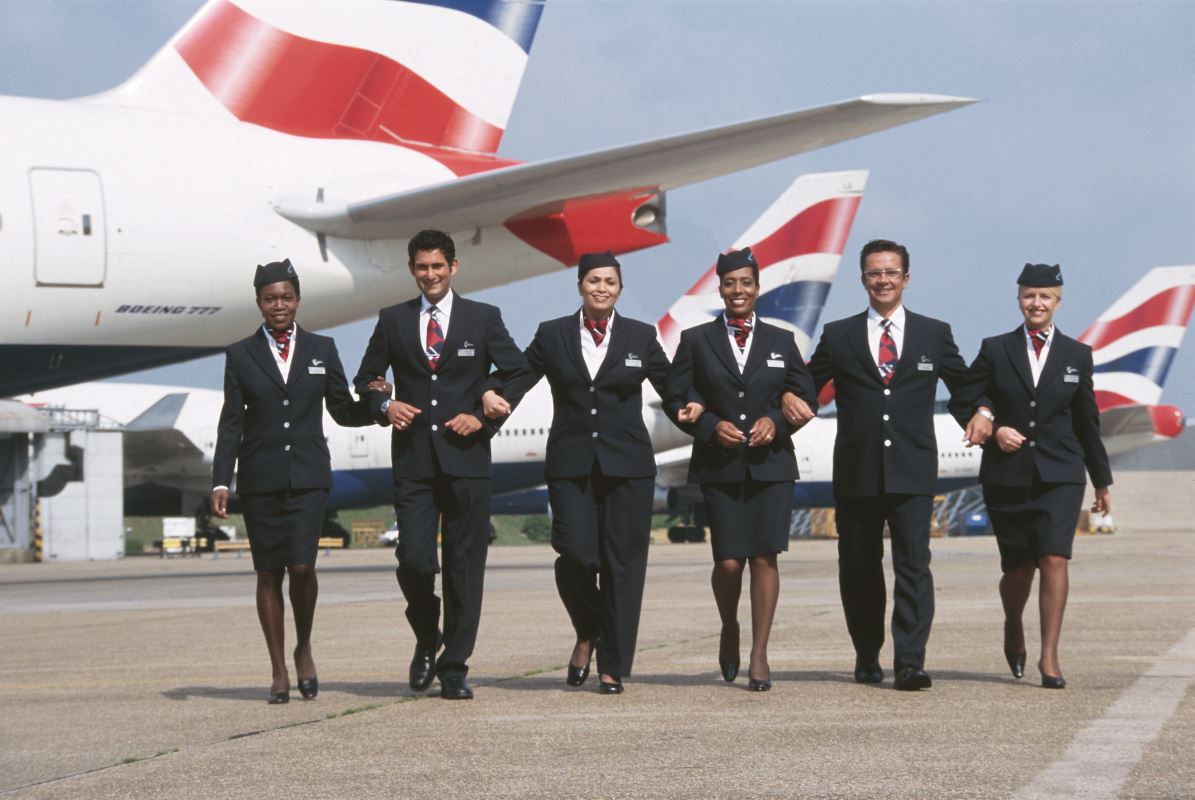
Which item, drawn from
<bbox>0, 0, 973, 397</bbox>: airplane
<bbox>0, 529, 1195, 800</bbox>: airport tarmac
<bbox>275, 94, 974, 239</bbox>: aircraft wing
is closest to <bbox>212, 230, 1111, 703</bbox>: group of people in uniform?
<bbox>0, 529, 1195, 800</bbox>: airport tarmac

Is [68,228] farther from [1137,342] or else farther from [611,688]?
[1137,342]

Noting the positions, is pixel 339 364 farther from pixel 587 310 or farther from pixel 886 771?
pixel 886 771

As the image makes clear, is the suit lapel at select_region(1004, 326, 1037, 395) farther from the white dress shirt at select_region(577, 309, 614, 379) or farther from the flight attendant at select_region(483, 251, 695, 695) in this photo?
the white dress shirt at select_region(577, 309, 614, 379)

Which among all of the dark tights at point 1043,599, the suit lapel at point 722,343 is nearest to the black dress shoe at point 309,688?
the suit lapel at point 722,343

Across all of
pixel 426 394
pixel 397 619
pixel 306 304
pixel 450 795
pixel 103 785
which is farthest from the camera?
pixel 306 304

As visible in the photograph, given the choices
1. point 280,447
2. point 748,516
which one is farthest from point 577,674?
point 280,447

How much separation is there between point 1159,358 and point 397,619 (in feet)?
127

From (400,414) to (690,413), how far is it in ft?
3.86

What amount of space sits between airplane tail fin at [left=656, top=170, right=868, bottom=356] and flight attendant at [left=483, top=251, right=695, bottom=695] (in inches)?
926

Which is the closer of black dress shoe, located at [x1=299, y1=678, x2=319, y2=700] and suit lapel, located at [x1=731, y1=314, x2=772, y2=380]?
black dress shoe, located at [x1=299, y1=678, x2=319, y2=700]

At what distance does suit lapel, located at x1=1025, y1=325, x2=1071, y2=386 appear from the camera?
254 inches

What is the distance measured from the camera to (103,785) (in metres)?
4.18

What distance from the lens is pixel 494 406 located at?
6148mm

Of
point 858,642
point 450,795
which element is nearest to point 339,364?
point 858,642
